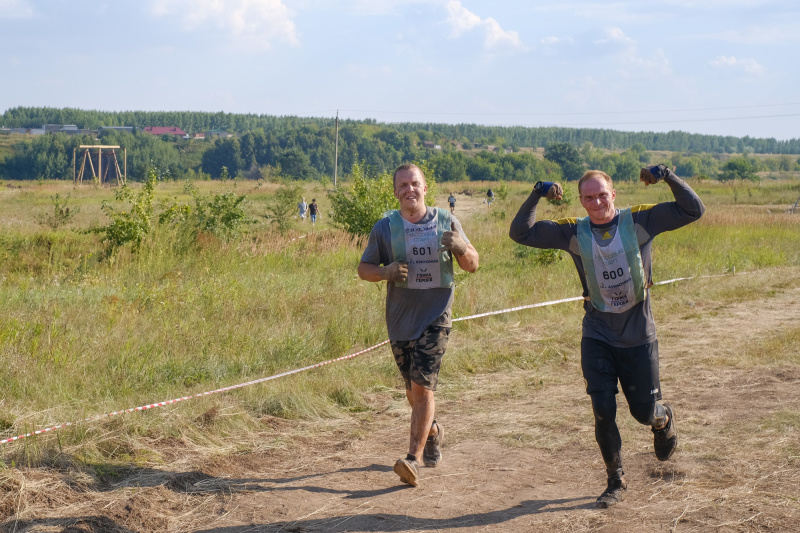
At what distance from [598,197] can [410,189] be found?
3.64 ft

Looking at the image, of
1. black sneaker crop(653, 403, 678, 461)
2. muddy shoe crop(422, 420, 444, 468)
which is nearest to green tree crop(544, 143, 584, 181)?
muddy shoe crop(422, 420, 444, 468)

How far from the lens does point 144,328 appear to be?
8.70m

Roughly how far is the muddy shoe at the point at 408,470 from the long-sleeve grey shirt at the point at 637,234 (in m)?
1.29

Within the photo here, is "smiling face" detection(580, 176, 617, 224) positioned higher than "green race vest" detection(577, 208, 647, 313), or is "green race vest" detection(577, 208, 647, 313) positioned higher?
"smiling face" detection(580, 176, 617, 224)

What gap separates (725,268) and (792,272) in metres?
1.27

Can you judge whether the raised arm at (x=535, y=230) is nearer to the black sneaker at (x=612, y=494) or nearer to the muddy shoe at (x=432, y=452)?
the black sneaker at (x=612, y=494)

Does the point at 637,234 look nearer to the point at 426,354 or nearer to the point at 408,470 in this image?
the point at 426,354

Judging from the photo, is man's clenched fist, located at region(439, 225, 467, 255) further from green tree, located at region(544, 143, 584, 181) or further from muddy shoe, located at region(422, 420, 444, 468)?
green tree, located at region(544, 143, 584, 181)

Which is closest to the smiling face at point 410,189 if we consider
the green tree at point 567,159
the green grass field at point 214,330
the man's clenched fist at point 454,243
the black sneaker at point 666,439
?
the man's clenched fist at point 454,243

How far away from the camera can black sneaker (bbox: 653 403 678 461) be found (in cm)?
496

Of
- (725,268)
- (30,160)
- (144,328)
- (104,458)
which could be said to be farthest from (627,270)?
(30,160)

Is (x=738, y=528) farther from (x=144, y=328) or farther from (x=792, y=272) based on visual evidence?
(x=792, y=272)

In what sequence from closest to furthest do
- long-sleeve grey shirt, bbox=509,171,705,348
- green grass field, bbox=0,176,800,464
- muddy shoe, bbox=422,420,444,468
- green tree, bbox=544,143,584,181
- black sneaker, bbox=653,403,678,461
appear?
1. long-sleeve grey shirt, bbox=509,171,705,348
2. black sneaker, bbox=653,403,678,461
3. muddy shoe, bbox=422,420,444,468
4. green grass field, bbox=0,176,800,464
5. green tree, bbox=544,143,584,181

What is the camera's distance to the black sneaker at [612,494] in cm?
466
